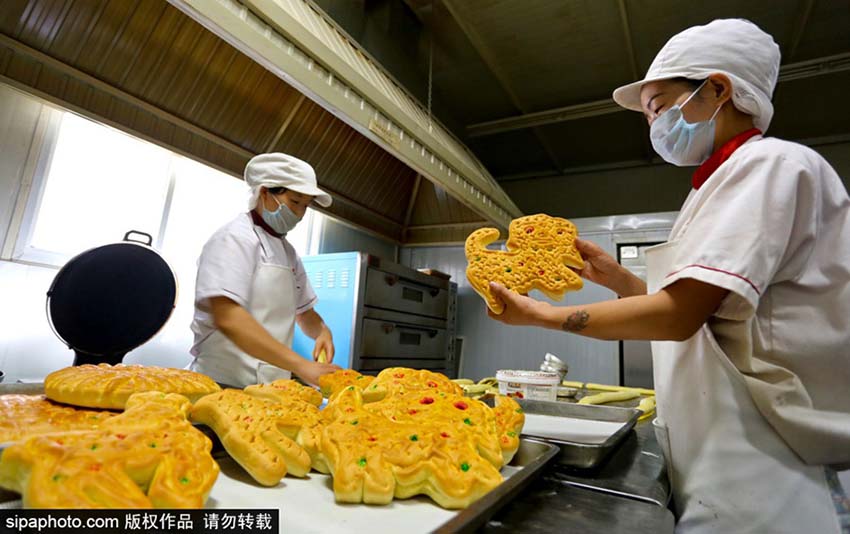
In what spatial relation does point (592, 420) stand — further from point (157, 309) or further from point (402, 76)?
point (402, 76)

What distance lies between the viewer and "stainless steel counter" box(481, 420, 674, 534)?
62cm

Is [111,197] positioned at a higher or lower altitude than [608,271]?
higher

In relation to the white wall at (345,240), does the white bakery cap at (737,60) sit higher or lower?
lower

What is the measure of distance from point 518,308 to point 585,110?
12.5 feet

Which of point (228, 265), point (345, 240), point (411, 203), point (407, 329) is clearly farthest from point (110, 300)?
point (411, 203)

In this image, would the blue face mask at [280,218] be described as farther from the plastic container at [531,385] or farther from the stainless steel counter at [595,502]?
the stainless steel counter at [595,502]

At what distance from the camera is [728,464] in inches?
31.2

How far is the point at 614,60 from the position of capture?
11.4 feet

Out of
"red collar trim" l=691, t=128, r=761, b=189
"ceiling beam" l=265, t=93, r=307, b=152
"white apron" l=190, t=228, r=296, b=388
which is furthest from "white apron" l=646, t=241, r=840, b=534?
"ceiling beam" l=265, t=93, r=307, b=152

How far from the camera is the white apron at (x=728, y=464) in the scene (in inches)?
29.6

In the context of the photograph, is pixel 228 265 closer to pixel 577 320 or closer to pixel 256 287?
pixel 256 287

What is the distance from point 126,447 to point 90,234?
7.07 feet

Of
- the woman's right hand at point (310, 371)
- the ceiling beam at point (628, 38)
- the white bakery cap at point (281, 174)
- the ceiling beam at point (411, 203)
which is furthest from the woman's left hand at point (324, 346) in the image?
the ceiling beam at point (628, 38)

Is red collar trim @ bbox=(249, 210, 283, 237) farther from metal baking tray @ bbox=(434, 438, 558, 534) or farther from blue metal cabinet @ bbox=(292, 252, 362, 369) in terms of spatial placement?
metal baking tray @ bbox=(434, 438, 558, 534)
